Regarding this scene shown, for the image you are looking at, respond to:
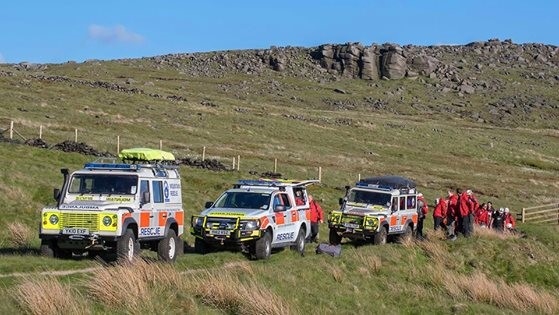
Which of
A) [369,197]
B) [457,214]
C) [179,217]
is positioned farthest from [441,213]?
[179,217]

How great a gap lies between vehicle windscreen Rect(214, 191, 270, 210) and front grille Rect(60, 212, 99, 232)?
5148mm

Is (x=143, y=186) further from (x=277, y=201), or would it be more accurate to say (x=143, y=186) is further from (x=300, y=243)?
(x=300, y=243)

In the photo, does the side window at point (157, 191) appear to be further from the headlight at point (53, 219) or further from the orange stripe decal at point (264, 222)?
the orange stripe decal at point (264, 222)

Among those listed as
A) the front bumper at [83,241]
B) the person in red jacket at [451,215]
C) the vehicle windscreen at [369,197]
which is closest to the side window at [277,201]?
the front bumper at [83,241]

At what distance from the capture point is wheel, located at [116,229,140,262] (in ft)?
56.2

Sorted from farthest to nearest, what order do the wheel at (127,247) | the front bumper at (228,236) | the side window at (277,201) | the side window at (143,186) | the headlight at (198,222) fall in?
the side window at (277,201)
the headlight at (198,222)
the front bumper at (228,236)
the side window at (143,186)
the wheel at (127,247)

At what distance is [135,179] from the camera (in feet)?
60.0

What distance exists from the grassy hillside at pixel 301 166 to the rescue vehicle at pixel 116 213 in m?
0.63

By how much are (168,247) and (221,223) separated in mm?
1884

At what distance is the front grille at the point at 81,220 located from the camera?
17.2 m

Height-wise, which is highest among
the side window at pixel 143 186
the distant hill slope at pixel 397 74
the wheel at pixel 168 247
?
the distant hill slope at pixel 397 74

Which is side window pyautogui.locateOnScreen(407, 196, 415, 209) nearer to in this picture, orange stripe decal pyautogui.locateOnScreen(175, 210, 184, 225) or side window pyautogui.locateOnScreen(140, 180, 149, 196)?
orange stripe decal pyautogui.locateOnScreen(175, 210, 184, 225)

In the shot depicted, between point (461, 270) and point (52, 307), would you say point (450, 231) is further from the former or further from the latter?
point (52, 307)

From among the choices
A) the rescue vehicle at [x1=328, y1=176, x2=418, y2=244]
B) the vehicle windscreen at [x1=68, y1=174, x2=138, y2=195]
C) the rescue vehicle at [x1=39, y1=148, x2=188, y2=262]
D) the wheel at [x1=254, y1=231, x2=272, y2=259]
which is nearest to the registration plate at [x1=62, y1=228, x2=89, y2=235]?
the rescue vehicle at [x1=39, y1=148, x2=188, y2=262]
